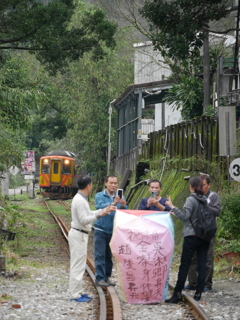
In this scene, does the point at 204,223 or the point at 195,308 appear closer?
the point at 195,308

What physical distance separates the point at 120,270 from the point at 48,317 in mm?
1158

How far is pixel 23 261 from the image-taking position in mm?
13719

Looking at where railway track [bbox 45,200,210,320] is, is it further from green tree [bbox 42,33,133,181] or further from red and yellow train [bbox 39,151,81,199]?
red and yellow train [bbox 39,151,81,199]

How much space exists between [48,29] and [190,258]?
442 inches

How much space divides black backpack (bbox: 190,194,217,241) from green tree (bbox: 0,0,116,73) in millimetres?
10880

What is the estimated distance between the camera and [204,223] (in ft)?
29.4

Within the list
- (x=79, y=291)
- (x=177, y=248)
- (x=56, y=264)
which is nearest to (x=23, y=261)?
(x=56, y=264)

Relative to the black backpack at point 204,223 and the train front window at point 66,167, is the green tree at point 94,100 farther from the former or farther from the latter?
the black backpack at point 204,223

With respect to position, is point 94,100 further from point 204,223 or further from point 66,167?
point 204,223

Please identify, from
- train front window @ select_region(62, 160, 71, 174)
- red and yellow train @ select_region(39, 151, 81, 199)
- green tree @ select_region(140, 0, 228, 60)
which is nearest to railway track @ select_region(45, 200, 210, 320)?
green tree @ select_region(140, 0, 228, 60)

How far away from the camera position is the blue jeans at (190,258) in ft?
29.5

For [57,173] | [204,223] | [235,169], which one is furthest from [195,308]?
[57,173]

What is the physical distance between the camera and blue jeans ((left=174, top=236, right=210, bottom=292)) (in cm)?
900

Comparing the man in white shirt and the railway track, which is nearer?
the railway track
